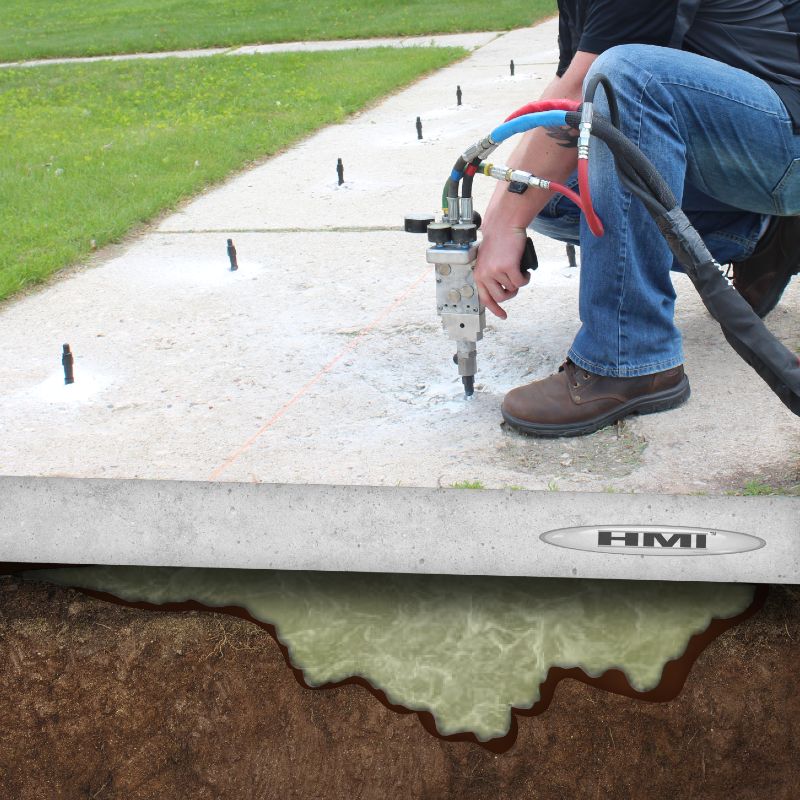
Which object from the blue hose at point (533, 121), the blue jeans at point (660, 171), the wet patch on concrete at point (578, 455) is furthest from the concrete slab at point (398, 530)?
the blue hose at point (533, 121)

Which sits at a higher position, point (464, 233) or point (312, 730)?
point (464, 233)

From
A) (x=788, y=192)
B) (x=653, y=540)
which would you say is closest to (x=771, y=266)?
(x=788, y=192)

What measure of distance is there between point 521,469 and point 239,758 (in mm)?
887

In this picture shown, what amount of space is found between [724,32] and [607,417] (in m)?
0.93

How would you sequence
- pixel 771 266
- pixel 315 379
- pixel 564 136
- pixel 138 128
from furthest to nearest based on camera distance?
pixel 138 128 → pixel 315 379 → pixel 771 266 → pixel 564 136

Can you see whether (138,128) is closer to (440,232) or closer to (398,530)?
(440,232)

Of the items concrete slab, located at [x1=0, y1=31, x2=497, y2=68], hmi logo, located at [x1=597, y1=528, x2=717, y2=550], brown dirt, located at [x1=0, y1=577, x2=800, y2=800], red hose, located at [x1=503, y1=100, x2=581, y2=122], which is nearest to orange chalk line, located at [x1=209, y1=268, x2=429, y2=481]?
brown dirt, located at [x1=0, y1=577, x2=800, y2=800]

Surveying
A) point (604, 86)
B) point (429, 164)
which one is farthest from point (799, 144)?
point (429, 164)

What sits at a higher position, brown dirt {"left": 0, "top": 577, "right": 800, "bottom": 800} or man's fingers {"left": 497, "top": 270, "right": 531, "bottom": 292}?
man's fingers {"left": 497, "top": 270, "right": 531, "bottom": 292}

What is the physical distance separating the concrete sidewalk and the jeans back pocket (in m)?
0.46

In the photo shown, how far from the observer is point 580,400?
8.25 feet

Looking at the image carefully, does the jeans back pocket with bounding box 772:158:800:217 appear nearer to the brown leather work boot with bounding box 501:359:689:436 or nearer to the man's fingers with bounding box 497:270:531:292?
the brown leather work boot with bounding box 501:359:689:436

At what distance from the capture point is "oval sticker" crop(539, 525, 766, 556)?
2.21 metres

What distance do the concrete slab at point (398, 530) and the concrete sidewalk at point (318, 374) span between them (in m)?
0.10
